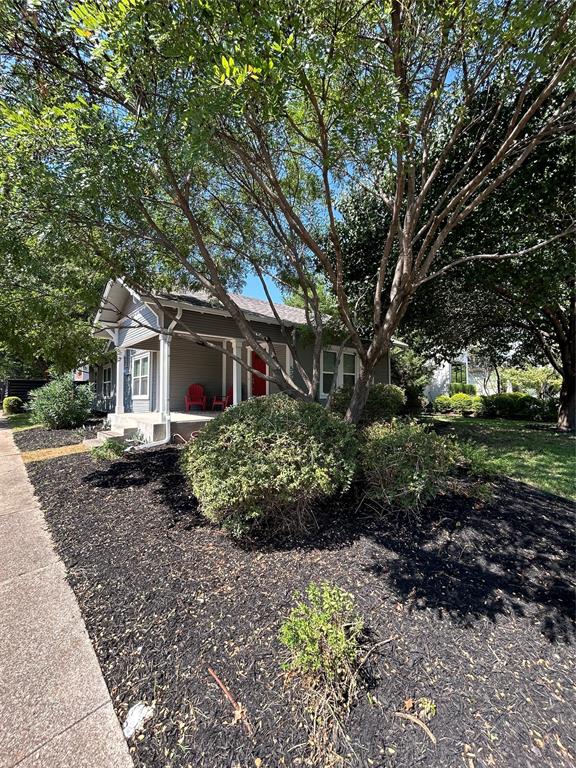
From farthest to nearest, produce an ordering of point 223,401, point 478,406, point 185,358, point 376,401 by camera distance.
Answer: point 478,406 < point 185,358 < point 223,401 < point 376,401

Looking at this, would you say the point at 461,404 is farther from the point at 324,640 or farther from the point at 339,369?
the point at 324,640

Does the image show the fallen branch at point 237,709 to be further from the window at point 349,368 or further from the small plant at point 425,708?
the window at point 349,368

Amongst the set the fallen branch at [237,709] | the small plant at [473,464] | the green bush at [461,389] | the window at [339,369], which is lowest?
the fallen branch at [237,709]

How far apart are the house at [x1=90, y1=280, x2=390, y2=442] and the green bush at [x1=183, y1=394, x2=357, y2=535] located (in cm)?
471

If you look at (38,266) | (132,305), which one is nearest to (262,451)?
(38,266)

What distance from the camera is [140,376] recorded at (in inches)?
520

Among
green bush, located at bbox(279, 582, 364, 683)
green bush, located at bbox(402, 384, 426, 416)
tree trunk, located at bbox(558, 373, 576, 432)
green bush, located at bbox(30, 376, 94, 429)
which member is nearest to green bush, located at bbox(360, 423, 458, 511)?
green bush, located at bbox(279, 582, 364, 683)

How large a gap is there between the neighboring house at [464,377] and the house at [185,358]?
1269cm

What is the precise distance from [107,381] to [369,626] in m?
17.8

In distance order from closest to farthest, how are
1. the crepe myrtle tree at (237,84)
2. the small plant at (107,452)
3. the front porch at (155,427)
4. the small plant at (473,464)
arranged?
1. the crepe myrtle tree at (237,84)
2. the small plant at (473,464)
3. the small plant at (107,452)
4. the front porch at (155,427)

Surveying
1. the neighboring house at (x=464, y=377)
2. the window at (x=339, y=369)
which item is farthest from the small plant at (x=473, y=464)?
the neighboring house at (x=464, y=377)

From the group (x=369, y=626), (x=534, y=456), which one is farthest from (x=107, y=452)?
(x=534, y=456)

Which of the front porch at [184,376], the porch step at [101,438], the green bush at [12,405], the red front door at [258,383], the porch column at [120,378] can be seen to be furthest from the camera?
the green bush at [12,405]

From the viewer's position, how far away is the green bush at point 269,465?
3402mm
